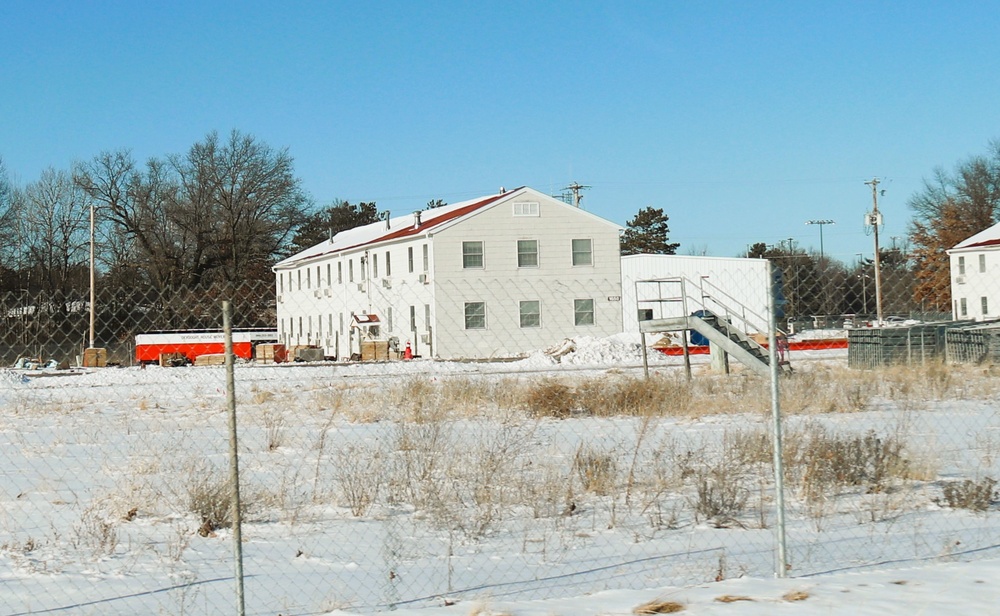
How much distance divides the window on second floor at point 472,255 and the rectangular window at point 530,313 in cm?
262

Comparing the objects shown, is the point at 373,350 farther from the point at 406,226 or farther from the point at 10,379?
the point at 10,379

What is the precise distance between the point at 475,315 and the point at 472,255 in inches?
117

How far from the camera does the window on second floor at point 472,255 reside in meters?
46.4

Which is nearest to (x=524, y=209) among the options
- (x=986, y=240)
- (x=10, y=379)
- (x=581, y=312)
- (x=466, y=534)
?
(x=581, y=312)

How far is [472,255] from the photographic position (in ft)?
153

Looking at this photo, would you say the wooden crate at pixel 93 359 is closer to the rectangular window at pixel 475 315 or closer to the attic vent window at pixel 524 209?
the rectangular window at pixel 475 315

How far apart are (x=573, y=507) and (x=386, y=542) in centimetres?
187

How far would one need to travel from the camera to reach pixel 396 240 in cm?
4909

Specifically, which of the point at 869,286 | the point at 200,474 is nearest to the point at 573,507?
the point at 200,474

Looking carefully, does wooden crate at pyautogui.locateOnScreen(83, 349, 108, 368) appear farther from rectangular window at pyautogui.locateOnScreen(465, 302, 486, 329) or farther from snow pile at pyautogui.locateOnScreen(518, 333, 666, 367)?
snow pile at pyautogui.locateOnScreen(518, 333, 666, 367)

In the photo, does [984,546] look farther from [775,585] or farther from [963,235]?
[963,235]

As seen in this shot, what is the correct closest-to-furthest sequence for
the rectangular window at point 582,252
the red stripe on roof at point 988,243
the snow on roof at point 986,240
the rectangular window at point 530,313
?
the rectangular window at point 530,313, the rectangular window at point 582,252, the red stripe on roof at point 988,243, the snow on roof at point 986,240

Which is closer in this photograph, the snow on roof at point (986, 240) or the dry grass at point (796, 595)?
the dry grass at point (796, 595)

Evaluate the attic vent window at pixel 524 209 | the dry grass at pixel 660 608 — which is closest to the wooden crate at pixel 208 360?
the attic vent window at pixel 524 209
